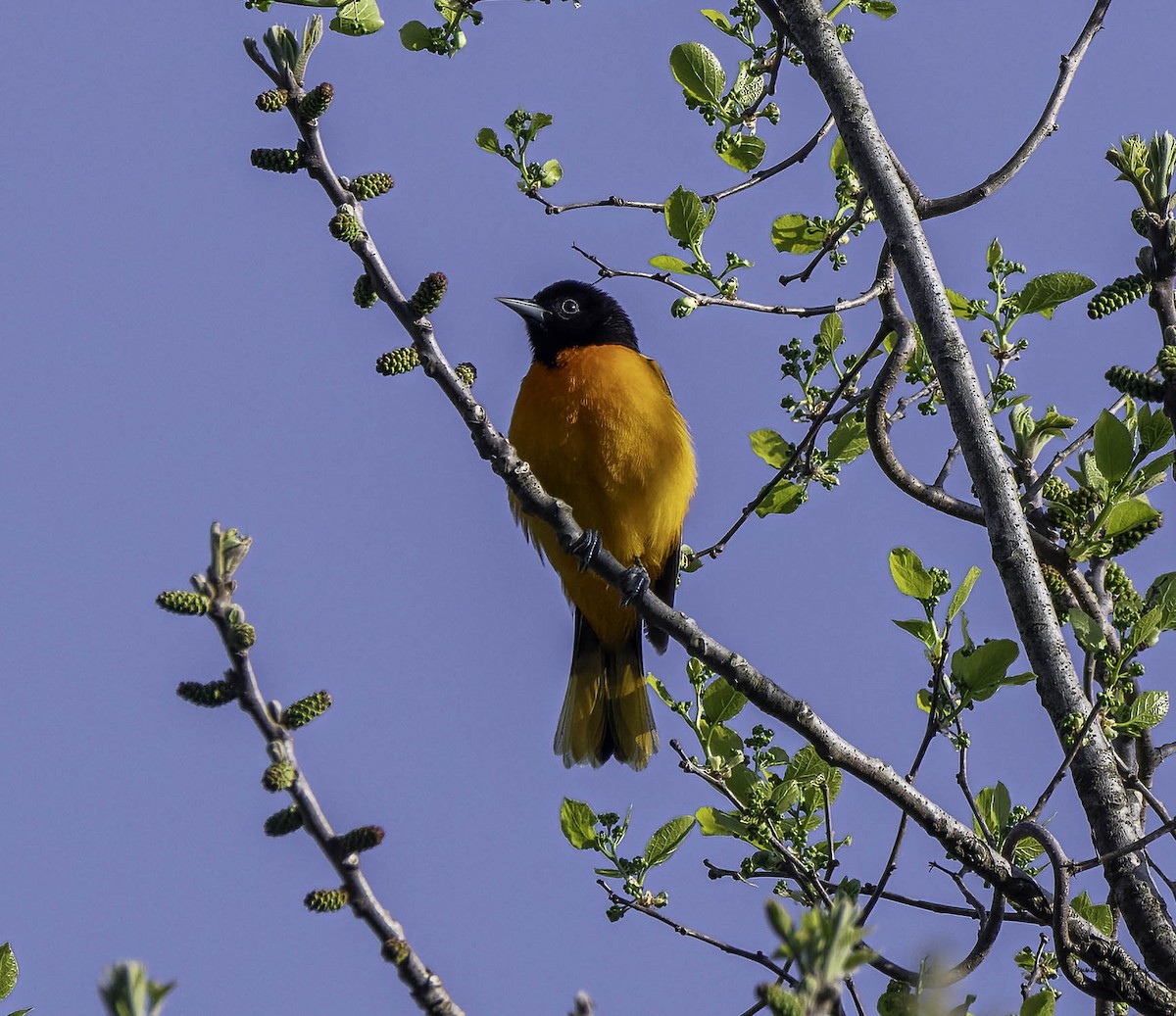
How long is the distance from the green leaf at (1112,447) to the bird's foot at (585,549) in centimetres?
139

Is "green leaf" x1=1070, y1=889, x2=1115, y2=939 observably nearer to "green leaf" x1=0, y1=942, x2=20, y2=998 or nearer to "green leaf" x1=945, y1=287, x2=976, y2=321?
"green leaf" x1=945, y1=287, x2=976, y2=321

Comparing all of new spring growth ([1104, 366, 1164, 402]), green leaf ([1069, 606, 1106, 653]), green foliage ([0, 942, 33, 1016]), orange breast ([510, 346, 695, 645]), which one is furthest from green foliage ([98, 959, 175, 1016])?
orange breast ([510, 346, 695, 645])

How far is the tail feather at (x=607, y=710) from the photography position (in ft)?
20.4

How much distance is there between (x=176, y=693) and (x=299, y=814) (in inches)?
10.5

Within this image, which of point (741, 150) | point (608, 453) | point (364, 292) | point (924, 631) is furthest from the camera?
point (608, 453)

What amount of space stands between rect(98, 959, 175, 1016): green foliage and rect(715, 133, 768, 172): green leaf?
360cm

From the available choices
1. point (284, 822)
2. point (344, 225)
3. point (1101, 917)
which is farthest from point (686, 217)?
point (284, 822)

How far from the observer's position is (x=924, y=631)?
3725 millimetres

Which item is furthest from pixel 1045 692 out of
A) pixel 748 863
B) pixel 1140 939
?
pixel 748 863

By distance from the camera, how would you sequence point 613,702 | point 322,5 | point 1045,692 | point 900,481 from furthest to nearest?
point 613,702
point 900,481
point 322,5
point 1045,692

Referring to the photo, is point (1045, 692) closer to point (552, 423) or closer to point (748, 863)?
point (748, 863)

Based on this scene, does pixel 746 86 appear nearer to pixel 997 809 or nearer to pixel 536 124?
pixel 536 124

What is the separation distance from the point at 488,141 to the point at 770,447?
1327 millimetres

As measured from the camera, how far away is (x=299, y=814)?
2061 millimetres
